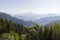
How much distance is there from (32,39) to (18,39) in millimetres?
17520

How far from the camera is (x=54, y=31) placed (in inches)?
Result: 1103

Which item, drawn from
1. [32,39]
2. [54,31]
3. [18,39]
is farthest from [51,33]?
[18,39]

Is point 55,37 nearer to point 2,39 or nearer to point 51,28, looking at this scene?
point 51,28

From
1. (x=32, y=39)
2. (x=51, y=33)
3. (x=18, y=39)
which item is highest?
(x=51, y=33)

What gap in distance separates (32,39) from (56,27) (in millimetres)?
6159

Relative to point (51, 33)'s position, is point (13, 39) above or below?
below

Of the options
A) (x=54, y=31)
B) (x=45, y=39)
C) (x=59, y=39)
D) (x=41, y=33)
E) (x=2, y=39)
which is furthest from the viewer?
(x=2, y=39)

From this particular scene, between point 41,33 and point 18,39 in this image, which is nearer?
point 41,33

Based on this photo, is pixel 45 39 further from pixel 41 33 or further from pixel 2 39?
pixel 2 39

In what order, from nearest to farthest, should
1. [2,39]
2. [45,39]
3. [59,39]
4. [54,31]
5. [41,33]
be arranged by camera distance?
[59,39] < [54,31] < [45,39] < [41,33] < [2,39]

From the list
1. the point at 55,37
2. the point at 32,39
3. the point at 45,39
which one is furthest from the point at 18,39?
the point at 55,37

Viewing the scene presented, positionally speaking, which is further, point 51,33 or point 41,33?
point 41,33

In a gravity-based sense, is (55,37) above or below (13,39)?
above

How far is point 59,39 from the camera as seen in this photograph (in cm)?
2612
